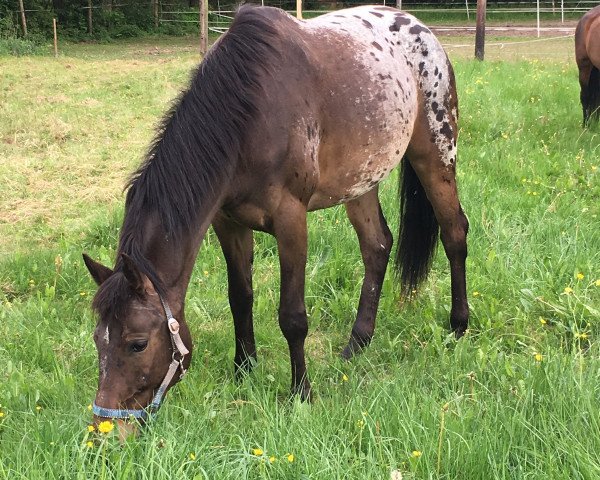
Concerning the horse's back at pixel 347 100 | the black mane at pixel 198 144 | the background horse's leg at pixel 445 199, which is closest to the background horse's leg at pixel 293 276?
the horse's back at pixel 347 100

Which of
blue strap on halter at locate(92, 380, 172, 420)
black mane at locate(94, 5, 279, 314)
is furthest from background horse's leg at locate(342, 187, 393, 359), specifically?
blue strap on halter at locate(92, 380, 172, 420)

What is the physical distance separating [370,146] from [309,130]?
1.63ft

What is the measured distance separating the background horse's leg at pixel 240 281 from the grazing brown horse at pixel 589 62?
236 inches

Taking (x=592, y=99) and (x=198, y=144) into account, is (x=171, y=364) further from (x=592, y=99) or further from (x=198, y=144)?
(x=592, y=99)

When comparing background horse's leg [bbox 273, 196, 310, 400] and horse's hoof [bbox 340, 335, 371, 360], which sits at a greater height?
background horse's leg [bbox 273, 196, 310, 400]

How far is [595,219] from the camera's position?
4762 mm

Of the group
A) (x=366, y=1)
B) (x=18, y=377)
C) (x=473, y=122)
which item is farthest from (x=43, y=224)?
(x=366, y=1)

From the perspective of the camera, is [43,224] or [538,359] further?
[43,224]

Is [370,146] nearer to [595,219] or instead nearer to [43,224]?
[595,219]

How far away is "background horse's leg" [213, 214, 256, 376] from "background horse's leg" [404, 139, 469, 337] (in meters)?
1.23

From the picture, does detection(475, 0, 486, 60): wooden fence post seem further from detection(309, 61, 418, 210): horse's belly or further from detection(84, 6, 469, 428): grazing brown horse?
detection(309, 61, 418, 210): horse's belly

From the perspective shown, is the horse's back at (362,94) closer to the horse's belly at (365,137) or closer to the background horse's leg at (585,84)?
the horse's belly at (365,137)

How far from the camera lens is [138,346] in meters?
2.26

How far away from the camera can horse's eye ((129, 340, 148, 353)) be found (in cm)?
225
